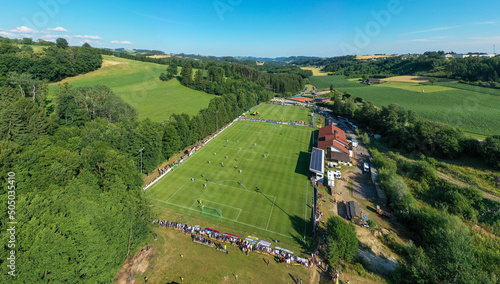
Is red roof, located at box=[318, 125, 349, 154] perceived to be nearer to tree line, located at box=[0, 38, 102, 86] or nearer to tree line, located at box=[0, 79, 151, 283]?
tree line, located at box=[0, 79, 151, 283]

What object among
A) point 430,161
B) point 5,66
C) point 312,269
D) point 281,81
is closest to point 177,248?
point 312,269

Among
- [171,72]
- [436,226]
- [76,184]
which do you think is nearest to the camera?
[76,184]

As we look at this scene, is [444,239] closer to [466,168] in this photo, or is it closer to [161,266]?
[161,266]

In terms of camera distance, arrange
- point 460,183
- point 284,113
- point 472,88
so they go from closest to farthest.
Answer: point 460,183 < point 284,113 < point 472,88

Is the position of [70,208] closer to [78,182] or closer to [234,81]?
[78,182]

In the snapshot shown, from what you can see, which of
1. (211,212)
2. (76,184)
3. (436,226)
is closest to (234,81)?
(211,212)

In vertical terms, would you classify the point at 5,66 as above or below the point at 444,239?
above
